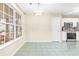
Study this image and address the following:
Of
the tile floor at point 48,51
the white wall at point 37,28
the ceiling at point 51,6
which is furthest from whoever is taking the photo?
the white wall at point 37,28

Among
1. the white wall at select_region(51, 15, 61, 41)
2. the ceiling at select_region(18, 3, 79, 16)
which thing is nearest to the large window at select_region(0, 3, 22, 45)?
the ceiling at select_region(18, 3, 79, 16)

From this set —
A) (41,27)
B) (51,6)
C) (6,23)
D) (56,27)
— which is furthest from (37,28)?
(6,23)

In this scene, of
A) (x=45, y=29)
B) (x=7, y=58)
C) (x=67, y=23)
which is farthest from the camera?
(x=67, y=23)

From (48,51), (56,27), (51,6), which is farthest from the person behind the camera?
(56,27)

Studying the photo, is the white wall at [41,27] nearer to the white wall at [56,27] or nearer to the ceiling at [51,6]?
the white wall at [56,27]

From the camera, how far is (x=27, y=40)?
11.1 metres

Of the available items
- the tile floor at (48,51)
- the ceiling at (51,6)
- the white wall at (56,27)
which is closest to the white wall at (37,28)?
the white wall at (56,27)

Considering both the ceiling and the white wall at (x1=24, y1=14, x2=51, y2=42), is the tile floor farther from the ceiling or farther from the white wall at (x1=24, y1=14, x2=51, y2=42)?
the white wall at (x1=24, y1=14, x2=51, y2=42)

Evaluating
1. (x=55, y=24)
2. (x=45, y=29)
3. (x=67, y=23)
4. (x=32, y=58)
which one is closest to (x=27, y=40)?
(x=45, y=29)

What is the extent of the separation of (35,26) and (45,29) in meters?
0.80

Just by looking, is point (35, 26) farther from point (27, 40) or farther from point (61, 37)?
point (61, 37)

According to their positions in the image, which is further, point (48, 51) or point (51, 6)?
point (51, 6)

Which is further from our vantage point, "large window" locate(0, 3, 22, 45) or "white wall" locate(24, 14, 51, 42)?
"white wall" locate(24, 14, 51, 42)

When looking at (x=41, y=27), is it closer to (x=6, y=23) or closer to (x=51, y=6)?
(x=51, y=6)
